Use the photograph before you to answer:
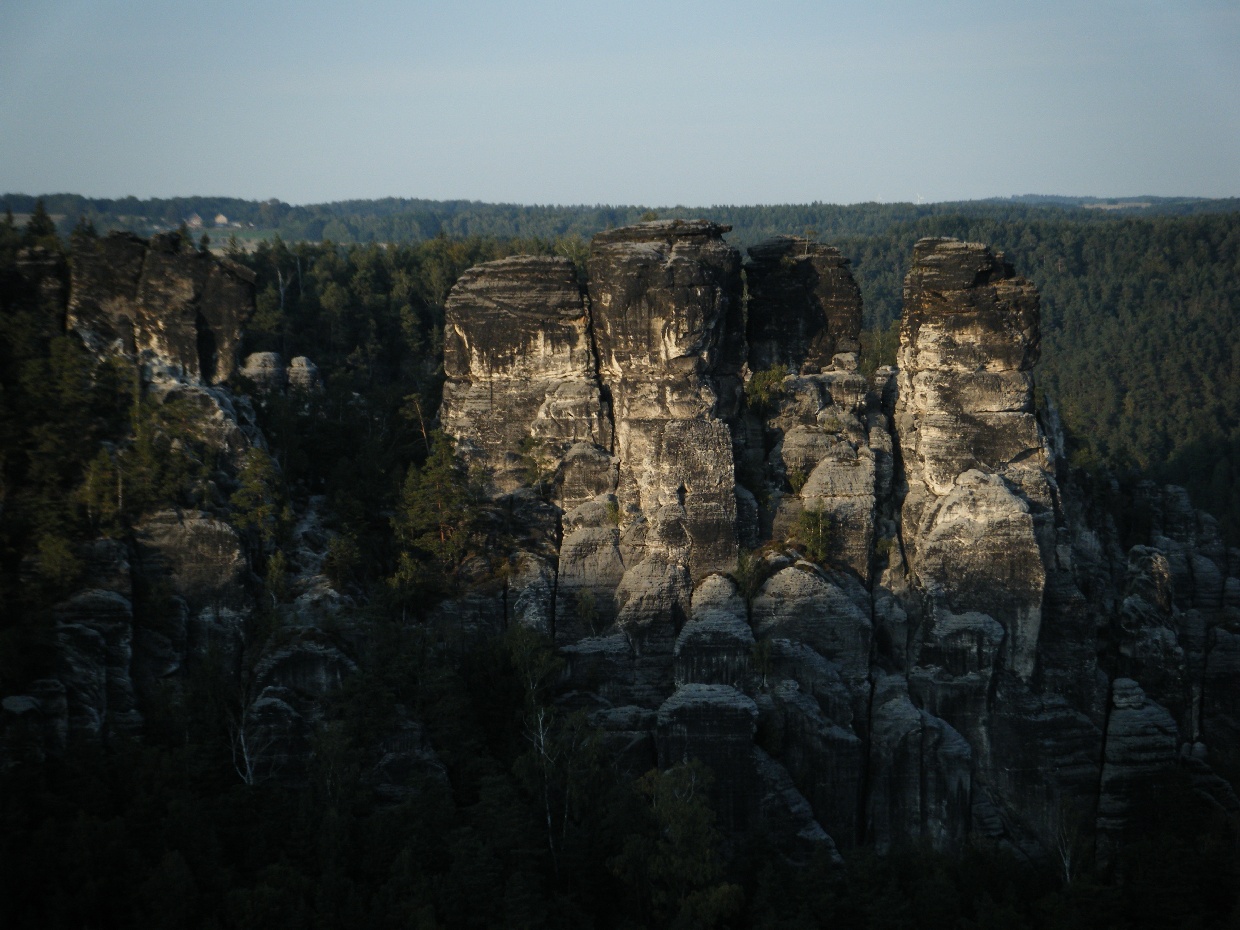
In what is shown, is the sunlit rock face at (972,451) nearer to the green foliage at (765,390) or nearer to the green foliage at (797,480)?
the green foliage at (797,480)

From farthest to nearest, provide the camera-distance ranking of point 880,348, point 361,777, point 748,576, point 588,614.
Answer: point 880,348
point 748,576
point 588,614
point 361,777

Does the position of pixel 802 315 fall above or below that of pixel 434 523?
above

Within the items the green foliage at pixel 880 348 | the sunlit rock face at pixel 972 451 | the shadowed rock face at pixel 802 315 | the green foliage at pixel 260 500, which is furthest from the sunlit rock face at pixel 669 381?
the green foliage at pixel 880 348

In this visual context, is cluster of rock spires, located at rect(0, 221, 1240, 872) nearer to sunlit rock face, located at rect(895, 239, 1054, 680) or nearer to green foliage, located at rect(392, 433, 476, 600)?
sunlit rock face, located at rect(895, 239, 1054, 680)

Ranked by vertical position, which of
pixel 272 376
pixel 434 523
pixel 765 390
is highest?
pixel 272 376

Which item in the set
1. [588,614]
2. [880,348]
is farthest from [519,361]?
[880,348]

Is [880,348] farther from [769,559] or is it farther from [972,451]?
[769,559]
